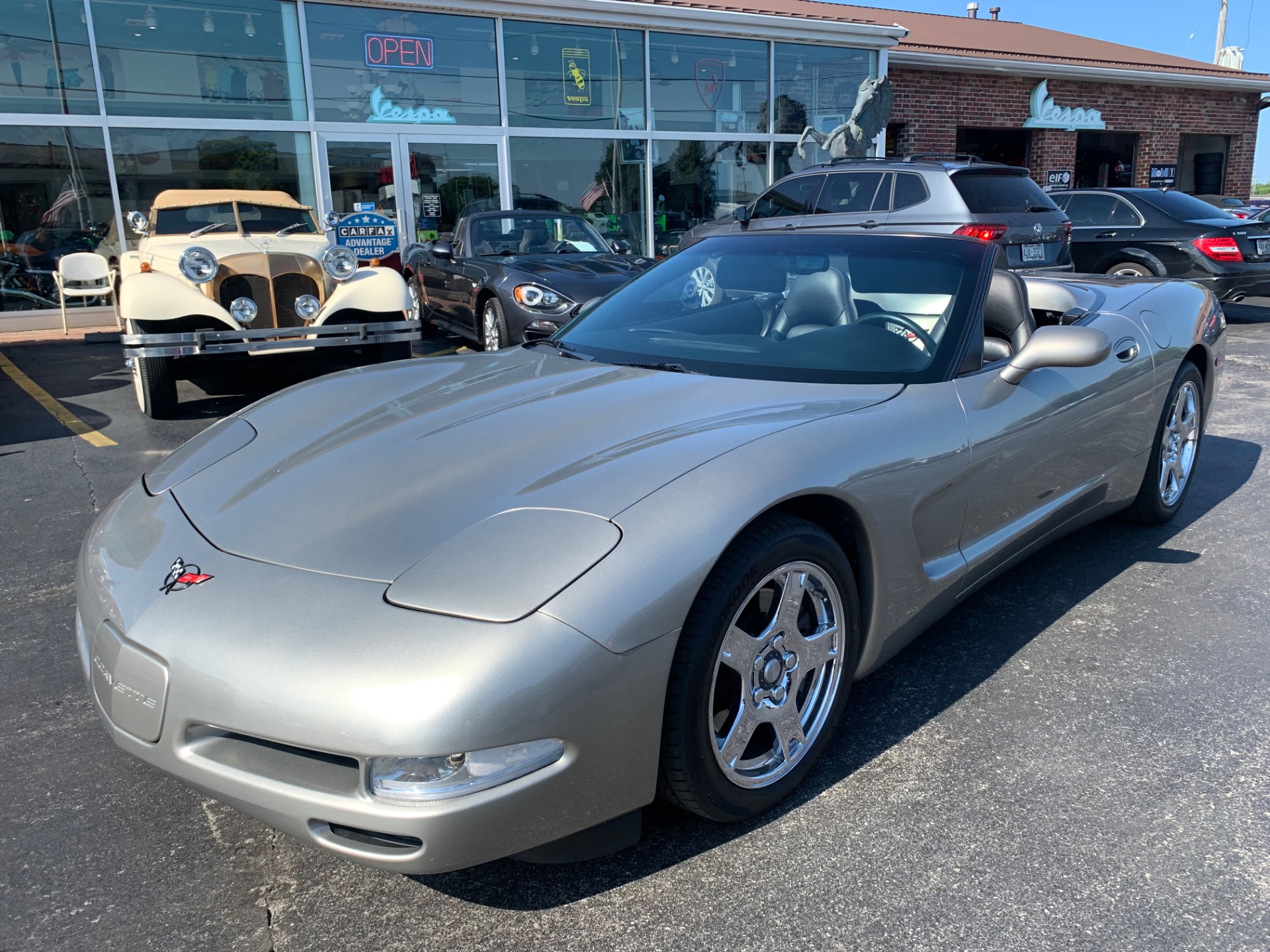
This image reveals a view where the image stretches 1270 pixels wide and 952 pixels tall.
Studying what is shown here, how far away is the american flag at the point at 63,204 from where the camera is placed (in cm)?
1160

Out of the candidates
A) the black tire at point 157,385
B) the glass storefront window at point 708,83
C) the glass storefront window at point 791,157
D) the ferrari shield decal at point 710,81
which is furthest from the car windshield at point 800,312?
the glass storefront window at point 791,157

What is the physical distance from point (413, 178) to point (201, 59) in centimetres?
285

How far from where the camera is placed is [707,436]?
2365 millimetres

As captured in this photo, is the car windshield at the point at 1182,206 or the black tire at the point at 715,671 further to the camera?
the car windshield at the point at 1182,206

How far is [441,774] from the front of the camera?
178 centimetres

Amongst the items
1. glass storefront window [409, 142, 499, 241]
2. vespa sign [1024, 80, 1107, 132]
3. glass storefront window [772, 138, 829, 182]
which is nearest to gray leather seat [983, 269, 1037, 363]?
glass storefront window [409, 142, 499, 241]

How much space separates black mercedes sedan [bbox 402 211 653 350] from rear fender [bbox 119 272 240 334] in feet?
4.97

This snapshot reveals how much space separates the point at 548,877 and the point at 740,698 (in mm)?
575

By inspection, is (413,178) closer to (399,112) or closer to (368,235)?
(399,112)

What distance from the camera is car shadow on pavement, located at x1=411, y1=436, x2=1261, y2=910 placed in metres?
2.14

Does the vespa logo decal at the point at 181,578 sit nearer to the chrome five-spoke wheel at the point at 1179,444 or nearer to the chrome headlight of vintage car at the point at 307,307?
the chrome five-spoke wheel at the point at 1179,444

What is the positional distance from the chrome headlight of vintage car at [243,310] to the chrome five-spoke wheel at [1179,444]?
6024 millimetres

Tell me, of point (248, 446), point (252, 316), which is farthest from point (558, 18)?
point (248, 446)

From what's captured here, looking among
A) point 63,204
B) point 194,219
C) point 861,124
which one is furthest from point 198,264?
point 861,124
